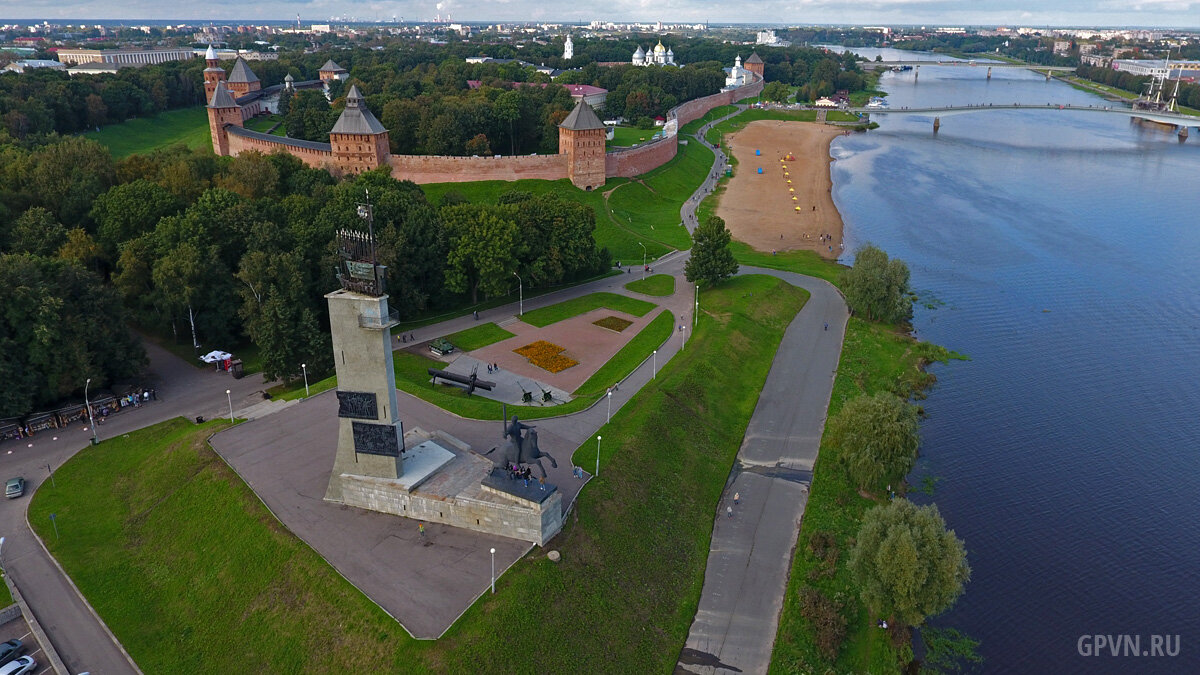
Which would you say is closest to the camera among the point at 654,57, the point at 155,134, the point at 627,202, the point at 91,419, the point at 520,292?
the point at 91,419

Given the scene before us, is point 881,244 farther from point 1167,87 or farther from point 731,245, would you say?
point 1167,87

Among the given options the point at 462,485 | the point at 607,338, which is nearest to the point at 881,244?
the point at 607,338

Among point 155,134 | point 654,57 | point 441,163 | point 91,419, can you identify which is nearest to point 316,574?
point 91,419

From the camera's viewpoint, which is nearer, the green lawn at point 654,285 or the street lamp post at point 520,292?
the street lamp post at point 520,292

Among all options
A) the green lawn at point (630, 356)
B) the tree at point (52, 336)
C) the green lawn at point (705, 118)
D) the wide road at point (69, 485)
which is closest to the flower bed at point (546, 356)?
the green lawn at point (630, 356)

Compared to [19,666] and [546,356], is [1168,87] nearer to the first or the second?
[546,356]

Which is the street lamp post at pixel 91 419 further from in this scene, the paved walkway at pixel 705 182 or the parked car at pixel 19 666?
the paved walkway at pixel 705 182
